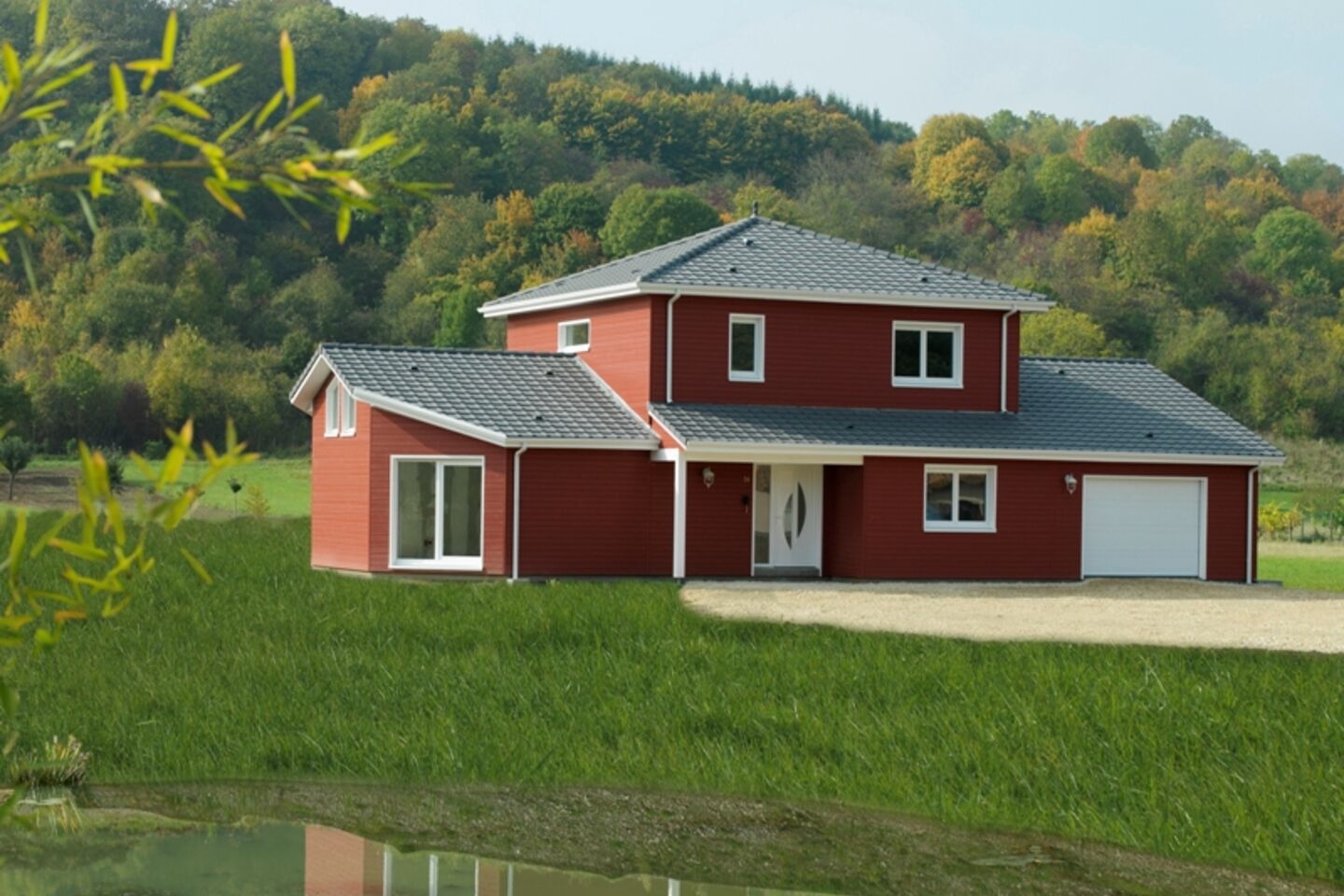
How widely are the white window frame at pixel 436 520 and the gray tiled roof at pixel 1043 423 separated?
2913 mm

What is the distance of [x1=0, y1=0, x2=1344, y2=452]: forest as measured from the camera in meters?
65.1

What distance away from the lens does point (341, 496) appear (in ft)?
89.6

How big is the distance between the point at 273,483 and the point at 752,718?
38537 mm

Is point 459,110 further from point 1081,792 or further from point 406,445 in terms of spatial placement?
point 1081,792

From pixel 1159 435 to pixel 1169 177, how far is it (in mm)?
72111

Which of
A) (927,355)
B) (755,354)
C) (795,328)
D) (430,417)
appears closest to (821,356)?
(795,328)

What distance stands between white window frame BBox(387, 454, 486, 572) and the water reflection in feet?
49.9

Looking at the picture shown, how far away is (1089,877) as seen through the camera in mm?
9875

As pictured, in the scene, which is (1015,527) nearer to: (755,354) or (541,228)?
(755,354)

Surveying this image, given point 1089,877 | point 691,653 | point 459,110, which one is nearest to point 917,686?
point 691,653

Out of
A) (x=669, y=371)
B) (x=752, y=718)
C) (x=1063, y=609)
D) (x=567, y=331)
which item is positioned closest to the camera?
(x=752, y=718)

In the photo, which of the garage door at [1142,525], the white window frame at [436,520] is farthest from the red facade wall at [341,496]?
the garage door at [1142,525]

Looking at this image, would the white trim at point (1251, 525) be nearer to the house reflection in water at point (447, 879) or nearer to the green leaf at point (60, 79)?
the house reflection in water at point (447, 879)

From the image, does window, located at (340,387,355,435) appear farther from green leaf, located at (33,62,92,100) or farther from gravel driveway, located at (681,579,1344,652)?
green leaf, located at (33,62,92,100)
